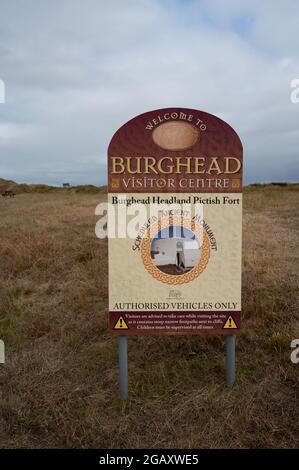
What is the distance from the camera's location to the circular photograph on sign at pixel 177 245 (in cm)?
327

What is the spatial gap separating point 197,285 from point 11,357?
7.28 ft

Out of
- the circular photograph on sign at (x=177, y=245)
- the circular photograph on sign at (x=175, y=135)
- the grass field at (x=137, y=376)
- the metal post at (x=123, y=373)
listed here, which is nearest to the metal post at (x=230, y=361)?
the grass field at (x=137, y=376)

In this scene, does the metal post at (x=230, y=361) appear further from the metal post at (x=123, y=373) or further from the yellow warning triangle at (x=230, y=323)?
the metal post at (x=123, y=373)

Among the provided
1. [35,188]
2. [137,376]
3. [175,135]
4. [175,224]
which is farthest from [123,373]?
[35,188]

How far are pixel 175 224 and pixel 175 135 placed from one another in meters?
0.75

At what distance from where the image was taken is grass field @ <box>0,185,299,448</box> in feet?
9.73

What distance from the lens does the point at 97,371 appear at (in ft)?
12.6

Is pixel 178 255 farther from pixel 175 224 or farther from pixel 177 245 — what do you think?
pixel 175 224

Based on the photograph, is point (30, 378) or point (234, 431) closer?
point (234, 431)

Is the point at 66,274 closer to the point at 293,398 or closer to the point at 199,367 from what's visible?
the point at 199,367

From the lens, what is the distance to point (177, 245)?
3.26 m

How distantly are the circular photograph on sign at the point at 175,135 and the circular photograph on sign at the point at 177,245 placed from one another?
2.07ft

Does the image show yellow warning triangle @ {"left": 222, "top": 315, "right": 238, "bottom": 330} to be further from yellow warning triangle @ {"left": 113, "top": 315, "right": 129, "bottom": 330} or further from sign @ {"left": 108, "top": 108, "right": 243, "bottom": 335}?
yellow warning triangle @ {"left": 113, "top": 315, "right": 129, "bottom": 330}
